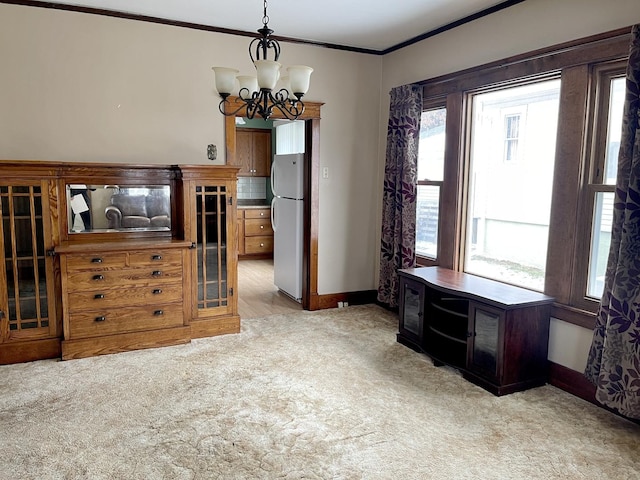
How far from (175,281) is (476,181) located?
2.62m

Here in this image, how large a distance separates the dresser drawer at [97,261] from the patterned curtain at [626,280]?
10.8 feet

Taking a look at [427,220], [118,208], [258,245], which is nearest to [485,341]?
[427,220]

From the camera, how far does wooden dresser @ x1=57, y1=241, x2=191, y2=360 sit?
3540 mm

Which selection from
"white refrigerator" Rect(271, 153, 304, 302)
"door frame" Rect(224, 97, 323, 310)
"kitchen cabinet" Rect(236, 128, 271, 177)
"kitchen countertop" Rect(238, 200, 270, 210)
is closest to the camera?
"door frame" Rect(224, 97, 323, 310)

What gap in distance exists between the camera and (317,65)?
4.71 meters

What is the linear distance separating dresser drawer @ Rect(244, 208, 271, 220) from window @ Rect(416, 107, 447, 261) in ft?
11.5

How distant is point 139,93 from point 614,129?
11.6ft

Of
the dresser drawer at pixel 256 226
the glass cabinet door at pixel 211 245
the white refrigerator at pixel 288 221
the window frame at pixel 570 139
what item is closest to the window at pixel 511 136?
the window frame at pixel 570 139

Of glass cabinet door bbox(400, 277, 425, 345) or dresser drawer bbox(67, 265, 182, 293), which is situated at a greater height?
dresser drawer bbox(67, 265, 182, 293)

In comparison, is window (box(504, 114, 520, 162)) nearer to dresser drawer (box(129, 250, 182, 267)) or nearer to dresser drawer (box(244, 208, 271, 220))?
dresser drawer (box(129, 250, 182, 267))

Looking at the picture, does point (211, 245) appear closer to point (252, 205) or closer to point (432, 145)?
point (432, 145)

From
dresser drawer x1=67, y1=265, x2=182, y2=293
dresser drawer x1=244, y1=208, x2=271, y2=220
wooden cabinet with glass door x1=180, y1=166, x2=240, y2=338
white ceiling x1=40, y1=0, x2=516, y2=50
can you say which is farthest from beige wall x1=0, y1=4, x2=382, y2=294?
dresser drawer x1=244, y1=208, x2=271, y2=220

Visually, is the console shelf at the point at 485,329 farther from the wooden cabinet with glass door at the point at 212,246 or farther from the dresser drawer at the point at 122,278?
the dresser drawer at the point at 122,278

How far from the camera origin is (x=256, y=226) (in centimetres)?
766
